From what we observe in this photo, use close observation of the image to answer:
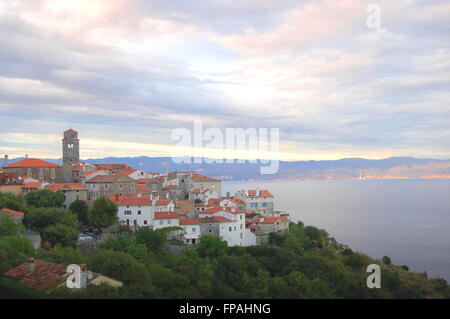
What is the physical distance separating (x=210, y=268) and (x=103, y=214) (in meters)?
11.3

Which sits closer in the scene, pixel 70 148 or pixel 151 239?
pixel 151 239

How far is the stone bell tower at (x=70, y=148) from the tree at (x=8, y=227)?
31.0 metres

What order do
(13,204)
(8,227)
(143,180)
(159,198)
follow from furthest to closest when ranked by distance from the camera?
(143,180) < (159,198) < (13,204) < (8,227)

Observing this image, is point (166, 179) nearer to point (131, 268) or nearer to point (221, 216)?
point (221, 216)

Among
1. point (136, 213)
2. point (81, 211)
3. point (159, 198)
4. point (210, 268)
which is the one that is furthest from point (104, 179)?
point (210, 268)

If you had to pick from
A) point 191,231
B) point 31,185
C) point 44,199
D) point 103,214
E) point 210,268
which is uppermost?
point 31,185

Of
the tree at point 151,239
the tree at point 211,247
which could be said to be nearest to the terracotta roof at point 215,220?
the tree at point 211,247

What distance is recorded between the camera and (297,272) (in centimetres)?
3403

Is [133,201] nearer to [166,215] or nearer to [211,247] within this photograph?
[166,215]

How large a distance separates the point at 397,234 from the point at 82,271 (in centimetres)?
7174

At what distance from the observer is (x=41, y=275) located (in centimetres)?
2216

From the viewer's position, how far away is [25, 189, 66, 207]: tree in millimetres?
41250
